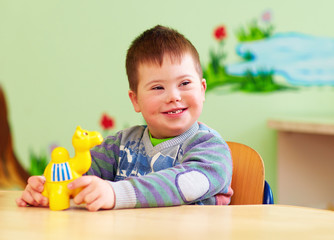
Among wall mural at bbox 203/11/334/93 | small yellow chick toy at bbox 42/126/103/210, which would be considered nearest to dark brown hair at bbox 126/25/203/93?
small yellow chick toy at bbox 42/126/103/210

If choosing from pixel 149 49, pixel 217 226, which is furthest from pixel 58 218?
pixel 149 49

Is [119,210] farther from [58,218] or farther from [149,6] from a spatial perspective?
[149,6]

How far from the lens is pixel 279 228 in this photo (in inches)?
25.0

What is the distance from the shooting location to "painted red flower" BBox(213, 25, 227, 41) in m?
2.57

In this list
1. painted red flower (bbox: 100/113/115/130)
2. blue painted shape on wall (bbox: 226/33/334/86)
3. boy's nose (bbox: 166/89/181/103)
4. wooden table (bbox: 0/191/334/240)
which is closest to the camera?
wooden table (bbox: 0/191/334/240)

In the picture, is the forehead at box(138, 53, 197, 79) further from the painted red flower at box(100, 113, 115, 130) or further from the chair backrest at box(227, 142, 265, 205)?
the painted red flower at box(100, 113, 115, 130)

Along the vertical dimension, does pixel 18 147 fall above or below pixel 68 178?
below

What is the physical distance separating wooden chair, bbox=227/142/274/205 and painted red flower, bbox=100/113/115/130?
1567 millimetres

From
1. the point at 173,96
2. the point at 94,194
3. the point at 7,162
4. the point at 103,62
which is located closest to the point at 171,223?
the point at 94,194

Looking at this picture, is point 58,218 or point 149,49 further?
point 149,49

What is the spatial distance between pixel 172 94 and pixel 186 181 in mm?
255

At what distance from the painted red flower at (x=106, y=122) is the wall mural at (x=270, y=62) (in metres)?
0.61

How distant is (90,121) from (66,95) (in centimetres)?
21

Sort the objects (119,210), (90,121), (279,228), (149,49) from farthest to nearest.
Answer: (90,121)
(149,49)
(119,210)
(279,228)
